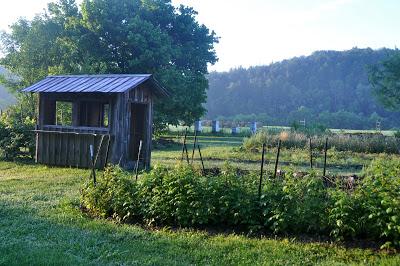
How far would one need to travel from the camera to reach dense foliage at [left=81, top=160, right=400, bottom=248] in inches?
248

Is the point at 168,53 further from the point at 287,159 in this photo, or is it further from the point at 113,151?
the point at 113,151

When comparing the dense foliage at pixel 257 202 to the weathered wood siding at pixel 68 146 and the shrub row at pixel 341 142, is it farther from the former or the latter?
the shrub row at pixel 341 142

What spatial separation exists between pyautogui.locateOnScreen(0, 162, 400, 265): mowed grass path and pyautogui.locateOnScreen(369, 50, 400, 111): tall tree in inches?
1648

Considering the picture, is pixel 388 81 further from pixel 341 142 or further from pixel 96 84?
pixel 96 84

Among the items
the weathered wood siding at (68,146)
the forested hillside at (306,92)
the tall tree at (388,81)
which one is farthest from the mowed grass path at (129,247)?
the forested hillside at (306,92)

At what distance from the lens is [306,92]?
96.0 metres

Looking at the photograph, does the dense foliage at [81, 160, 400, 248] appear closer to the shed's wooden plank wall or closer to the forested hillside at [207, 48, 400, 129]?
the shed's wooden plank wall

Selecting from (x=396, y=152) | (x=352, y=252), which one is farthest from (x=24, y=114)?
(x=352, y=252)

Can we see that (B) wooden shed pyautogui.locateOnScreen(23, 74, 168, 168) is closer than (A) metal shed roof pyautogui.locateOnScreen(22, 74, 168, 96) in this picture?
No

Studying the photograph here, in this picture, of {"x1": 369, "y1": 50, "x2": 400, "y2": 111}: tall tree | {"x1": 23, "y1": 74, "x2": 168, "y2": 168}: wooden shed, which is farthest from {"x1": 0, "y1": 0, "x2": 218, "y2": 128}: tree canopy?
{"x1": 369, "y1": 50, "x2": 400, "y2": 111}: tall tree

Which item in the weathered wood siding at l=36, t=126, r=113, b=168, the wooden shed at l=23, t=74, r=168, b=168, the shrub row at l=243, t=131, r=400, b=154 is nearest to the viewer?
the wooden shed at l=23, t=74, r=168, b=168

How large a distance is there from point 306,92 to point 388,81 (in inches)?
2022

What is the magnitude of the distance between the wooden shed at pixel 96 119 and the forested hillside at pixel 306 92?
68098 mm

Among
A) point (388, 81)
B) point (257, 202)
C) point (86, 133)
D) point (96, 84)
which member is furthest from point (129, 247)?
point (388, 81)
